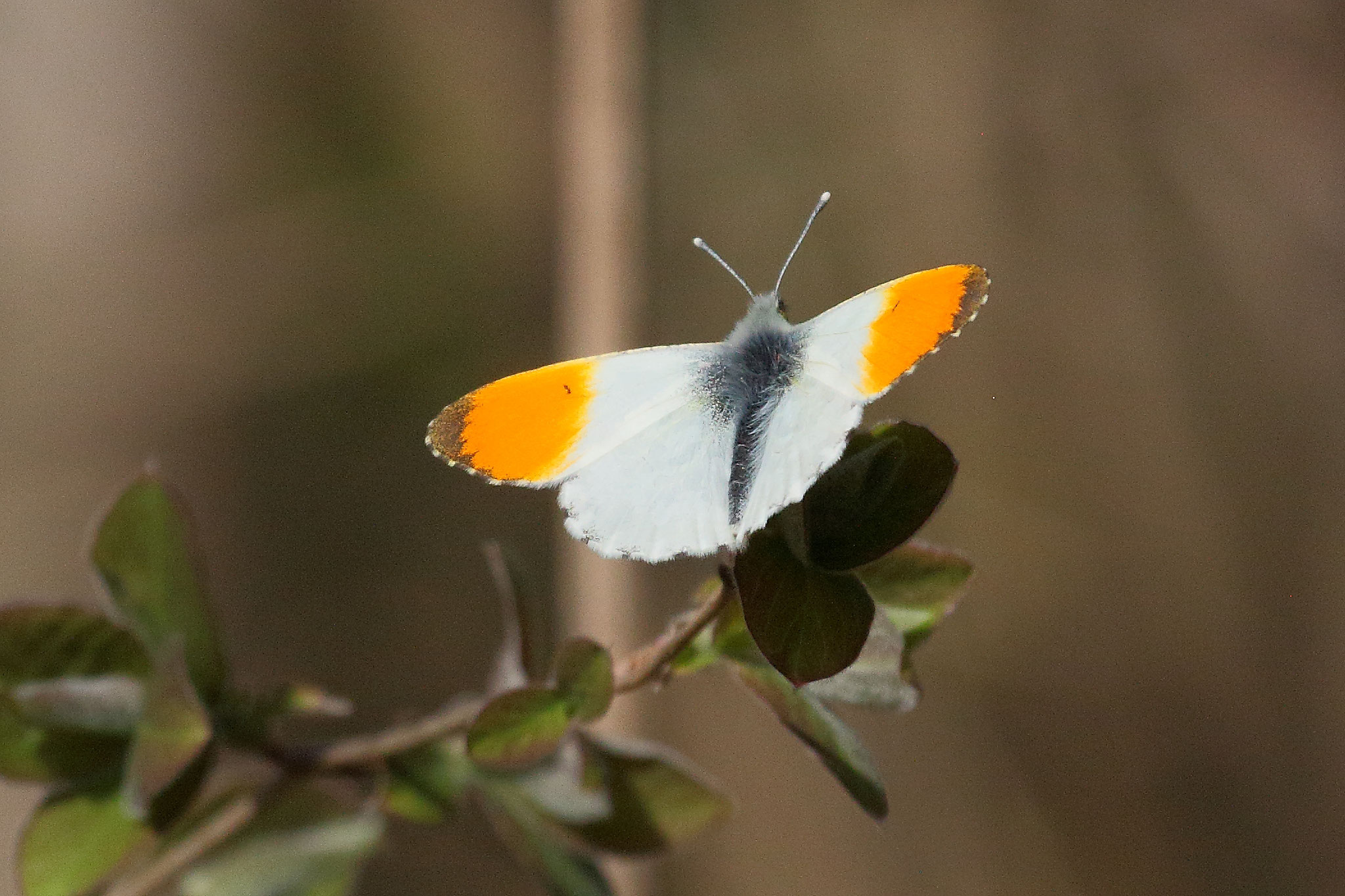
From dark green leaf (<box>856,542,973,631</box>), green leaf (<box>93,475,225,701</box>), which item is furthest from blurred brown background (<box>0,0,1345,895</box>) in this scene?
green leaf (<box>93,475,225,701</box>)

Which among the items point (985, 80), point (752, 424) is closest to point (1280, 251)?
point (985, 80)

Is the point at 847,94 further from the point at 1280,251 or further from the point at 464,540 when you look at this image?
the point at 464,540

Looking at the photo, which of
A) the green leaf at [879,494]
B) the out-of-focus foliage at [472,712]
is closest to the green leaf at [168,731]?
the out-of-focus foliage at [472,712]

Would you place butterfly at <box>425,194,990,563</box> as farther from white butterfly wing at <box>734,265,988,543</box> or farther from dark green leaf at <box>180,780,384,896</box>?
dark green leaf at <box>180,780,384,896</box>

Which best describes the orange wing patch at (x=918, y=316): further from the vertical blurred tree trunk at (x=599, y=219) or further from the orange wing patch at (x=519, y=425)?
the vertical blurred tree trunk at (x=599, y=219)

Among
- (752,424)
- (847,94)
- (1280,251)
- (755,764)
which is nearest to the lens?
(752,424)

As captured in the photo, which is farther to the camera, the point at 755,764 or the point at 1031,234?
the point at 755,764

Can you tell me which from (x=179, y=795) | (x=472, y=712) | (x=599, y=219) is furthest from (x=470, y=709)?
(x=599, y=219)
